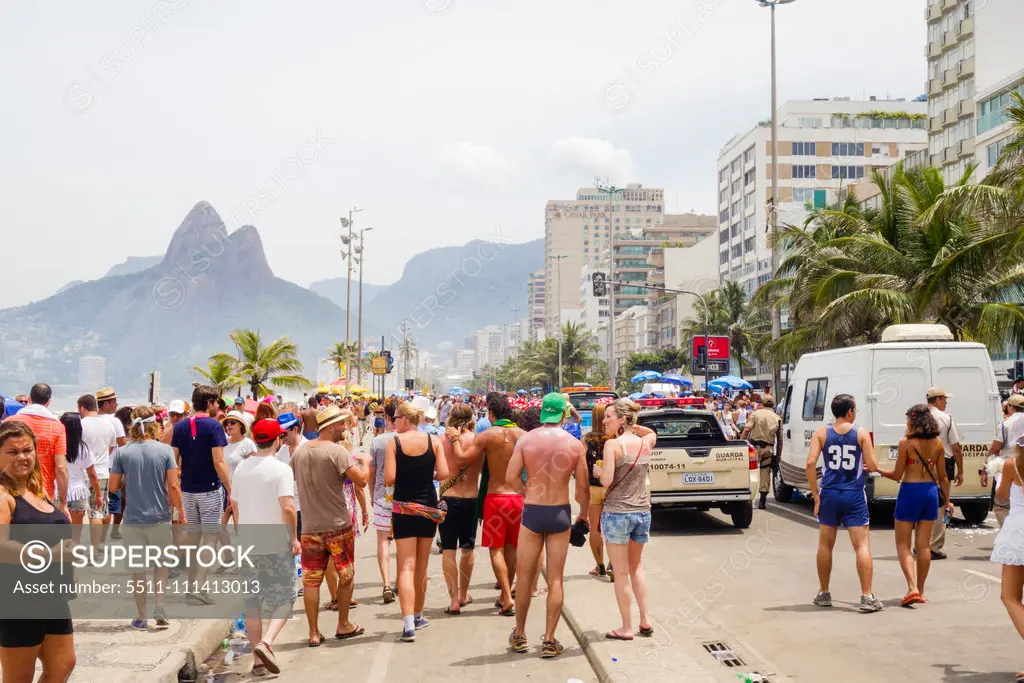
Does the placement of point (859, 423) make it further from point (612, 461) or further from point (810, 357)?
point (612, 461)

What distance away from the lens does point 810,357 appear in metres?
16.1

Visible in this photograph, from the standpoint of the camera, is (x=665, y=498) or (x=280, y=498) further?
(x=665, y=498)

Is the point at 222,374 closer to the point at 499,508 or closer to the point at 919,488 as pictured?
the point at 499,508

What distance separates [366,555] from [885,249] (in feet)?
63.0

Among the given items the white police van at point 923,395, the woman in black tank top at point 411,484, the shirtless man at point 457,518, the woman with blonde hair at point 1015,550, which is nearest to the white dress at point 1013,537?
the woman with blonde hair at point 1015,550

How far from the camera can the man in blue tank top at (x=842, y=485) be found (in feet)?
27.8

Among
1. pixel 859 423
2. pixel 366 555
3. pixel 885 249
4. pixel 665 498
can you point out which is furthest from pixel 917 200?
pixel 366 555

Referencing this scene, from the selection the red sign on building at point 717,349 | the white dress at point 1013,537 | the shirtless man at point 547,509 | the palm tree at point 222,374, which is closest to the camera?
the white dress at point 1013,537

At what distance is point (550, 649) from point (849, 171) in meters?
86.8

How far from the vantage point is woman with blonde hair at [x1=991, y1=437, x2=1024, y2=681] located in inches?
243

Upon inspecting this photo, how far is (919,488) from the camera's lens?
886 cm

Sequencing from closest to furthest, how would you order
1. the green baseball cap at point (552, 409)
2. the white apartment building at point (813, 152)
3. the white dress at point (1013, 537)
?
the white dress at point (1013, 537) < the green baseball cap at point (552, 409) < the white apartment building at point (813, 152)

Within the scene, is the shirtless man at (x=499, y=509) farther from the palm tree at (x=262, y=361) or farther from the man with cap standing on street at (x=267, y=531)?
the palm tree at (x=262, y=361)

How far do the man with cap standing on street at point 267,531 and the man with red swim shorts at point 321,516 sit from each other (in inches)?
15.9
